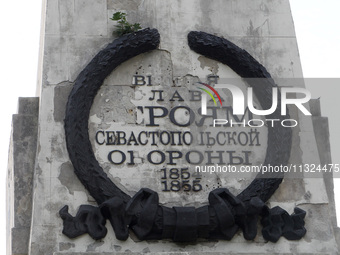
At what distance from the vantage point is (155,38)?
1323cm

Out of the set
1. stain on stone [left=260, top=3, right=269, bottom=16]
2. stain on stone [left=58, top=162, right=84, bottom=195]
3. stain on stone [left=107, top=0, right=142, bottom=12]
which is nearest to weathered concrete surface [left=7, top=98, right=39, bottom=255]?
stain on stone [left=58, top=162, right=84, bottom=195]

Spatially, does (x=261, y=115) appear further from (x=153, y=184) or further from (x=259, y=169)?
(x=153, y=184)

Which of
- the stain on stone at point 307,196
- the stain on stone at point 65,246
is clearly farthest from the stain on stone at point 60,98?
the stain on stone at point 307,196

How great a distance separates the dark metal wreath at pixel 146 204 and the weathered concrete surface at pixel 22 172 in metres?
0.60

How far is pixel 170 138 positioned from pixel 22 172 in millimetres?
1729

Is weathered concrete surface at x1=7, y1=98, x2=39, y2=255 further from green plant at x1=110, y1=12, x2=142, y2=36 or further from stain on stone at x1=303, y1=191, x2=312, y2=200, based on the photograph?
stain on stone at x1=303, y1=191, x2=312, y2=200

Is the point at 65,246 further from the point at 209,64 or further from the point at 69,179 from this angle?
the point at 209,64

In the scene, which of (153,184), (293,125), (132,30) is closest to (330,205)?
(293,125)

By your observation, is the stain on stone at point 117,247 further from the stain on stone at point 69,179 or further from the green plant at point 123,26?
the green plant at point 123,26

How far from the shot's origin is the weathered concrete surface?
12.6 meters

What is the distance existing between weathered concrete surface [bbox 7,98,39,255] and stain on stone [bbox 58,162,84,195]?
54cm

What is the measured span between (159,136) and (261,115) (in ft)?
4.13

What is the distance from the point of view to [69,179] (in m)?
12.5

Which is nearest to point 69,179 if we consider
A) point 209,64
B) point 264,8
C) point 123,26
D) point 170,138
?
point 170,138
